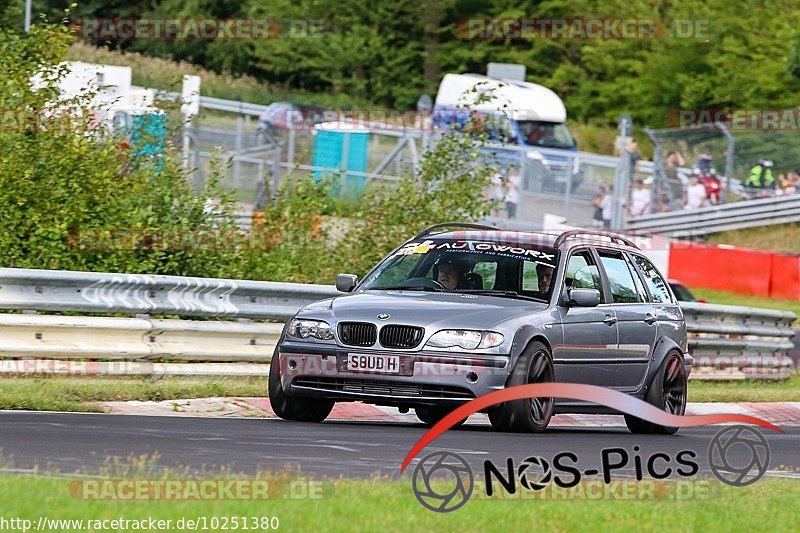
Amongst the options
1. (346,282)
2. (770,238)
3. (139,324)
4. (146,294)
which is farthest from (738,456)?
(770,238)

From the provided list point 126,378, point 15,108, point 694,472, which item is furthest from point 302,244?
point 694,472

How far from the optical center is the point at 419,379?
413 inches

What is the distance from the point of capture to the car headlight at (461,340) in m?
10.5

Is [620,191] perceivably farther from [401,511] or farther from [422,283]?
[401,511]

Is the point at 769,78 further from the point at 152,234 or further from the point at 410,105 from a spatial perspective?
the point at 152,234

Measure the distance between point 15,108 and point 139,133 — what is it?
1.98 metres

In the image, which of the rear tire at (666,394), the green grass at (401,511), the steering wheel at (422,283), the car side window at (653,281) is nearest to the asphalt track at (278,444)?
the rear tire at (666,394)

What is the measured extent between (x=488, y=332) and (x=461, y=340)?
19 centimetres

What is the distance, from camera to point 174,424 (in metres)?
10.1

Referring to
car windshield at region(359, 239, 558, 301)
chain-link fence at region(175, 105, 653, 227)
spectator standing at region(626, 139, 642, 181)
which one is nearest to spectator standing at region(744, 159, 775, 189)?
chain-link fence at region(175, 105, 653, 227)

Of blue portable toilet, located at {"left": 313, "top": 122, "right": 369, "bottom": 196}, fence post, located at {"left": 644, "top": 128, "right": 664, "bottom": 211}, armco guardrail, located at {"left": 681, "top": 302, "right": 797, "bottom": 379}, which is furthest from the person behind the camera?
fence post, located at {"left": 644, "top": 128, "right": 664, "bottom": 211}

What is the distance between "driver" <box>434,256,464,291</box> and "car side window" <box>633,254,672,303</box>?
2.10m

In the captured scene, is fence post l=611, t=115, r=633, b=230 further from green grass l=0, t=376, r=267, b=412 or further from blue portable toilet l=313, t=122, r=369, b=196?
green grass l=0, t=376, r=267, b=412

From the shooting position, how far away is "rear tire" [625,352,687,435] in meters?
12.5
